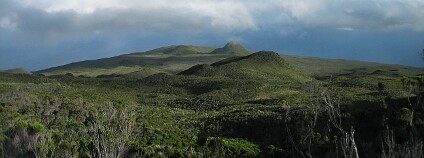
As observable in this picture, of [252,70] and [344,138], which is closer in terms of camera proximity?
[344,138]

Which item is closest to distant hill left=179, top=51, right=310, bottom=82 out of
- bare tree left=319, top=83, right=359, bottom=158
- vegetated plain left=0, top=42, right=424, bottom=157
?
vegetated plain left=0, top=42, right=424, bottom=157

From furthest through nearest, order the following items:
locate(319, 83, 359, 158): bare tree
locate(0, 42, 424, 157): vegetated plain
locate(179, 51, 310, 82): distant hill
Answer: locate(179, 51, 310, 82): distant hill
locate(0, 42, 424, 157): vegetated plain
locate(319, 83, 359, 158): bare tree

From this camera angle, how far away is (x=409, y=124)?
151ft

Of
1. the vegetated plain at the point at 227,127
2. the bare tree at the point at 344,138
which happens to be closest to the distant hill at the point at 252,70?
the vegetated plain at the point at 227,127

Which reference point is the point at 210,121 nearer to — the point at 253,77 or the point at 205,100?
the point at 205,100

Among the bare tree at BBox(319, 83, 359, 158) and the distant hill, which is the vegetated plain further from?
the distant hill

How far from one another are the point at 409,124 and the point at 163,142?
943 inches

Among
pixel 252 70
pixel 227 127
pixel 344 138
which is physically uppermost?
pixel 344 138

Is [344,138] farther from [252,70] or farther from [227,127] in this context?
[252,70]

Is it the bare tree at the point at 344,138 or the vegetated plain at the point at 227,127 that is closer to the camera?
the bare tree at the point at 344,138

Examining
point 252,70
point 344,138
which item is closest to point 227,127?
point 344,138

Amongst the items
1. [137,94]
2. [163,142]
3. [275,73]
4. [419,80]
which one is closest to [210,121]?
[163,142]

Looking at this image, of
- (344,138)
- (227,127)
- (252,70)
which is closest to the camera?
(344,138)

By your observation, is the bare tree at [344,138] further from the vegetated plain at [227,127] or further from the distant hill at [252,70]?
the distant hill at [252,70]
